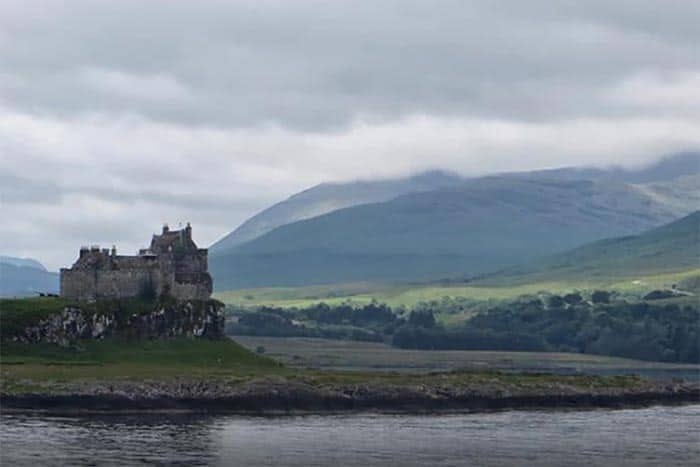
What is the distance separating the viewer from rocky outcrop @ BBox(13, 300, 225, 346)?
145375mm

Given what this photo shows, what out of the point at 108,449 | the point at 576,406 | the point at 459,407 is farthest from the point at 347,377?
the point at 108,449

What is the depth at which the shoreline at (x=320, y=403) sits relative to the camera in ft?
397

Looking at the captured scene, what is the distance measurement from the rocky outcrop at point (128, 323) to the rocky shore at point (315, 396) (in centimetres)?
2204

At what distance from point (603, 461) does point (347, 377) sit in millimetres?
49823

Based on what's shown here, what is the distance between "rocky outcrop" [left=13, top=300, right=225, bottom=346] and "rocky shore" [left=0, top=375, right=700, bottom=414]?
72.3 feet

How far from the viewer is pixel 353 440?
103 m

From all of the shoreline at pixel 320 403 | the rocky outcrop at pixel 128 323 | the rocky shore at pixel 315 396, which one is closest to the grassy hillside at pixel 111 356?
the rocky outcrop at pixel 128 323

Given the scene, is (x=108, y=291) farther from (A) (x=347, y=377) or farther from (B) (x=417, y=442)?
(B) (x=417, y=442)

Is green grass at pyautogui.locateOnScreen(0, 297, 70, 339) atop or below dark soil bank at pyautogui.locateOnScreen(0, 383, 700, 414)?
atop

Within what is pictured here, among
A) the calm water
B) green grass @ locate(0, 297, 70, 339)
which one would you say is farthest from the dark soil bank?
green grass @ locate(0, 297, 70, 339)

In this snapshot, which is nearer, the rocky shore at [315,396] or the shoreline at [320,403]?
the shoreline at [320,403]

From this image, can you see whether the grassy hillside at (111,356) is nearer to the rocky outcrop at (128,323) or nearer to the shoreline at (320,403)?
the rocky outcrop at (128,323)

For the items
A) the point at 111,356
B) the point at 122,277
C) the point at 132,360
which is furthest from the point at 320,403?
the point at 122,277

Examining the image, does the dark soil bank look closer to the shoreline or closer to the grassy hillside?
the shoreline
